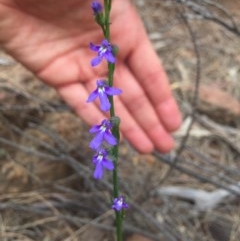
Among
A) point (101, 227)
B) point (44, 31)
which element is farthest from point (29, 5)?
point (101, 227)

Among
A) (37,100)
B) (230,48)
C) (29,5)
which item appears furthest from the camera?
(230,48)

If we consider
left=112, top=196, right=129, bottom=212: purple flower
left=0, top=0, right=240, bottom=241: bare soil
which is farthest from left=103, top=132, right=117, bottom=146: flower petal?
left=0, top=0, right=240, bottom=241: bare soil

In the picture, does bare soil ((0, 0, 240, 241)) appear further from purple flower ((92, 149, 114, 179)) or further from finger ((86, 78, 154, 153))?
purple flower ((92, 149, 114, 179))

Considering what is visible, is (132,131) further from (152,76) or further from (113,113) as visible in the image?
(113,113)

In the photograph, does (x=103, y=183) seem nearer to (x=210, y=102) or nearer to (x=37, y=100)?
(x=37, y=100)

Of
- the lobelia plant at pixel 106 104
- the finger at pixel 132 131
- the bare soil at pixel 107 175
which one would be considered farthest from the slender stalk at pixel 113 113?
the finger at pixel 132 131

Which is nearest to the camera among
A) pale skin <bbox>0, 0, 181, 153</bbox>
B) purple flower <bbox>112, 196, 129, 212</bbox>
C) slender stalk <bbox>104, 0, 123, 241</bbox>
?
slender stalk <bbox>104, 0, 123, 241</bbox>

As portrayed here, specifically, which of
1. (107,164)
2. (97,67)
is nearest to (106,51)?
(107,164)
